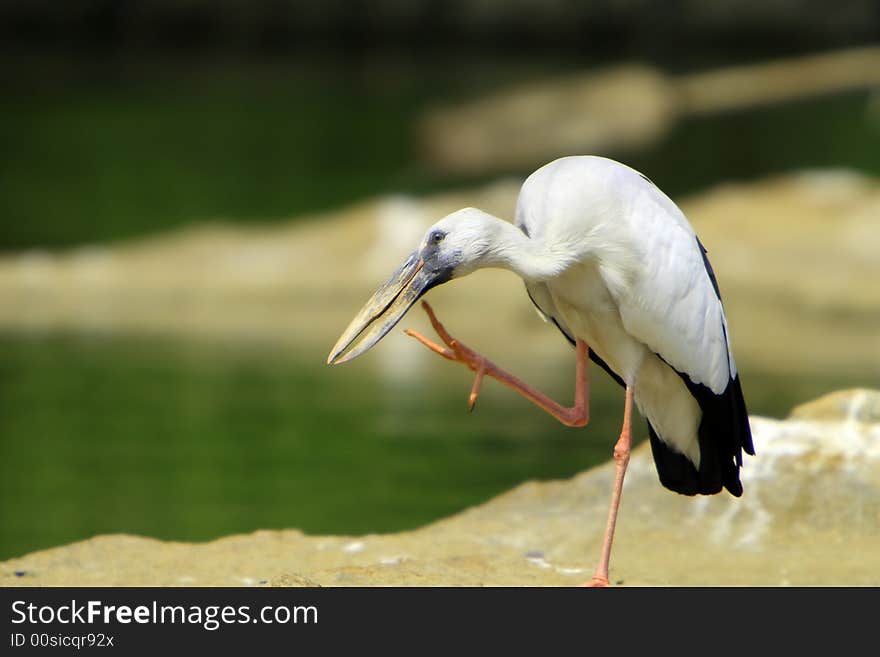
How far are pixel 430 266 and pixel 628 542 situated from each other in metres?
1.48

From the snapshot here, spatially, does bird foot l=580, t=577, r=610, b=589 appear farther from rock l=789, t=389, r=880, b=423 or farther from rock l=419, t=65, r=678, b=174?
rock l=419, t=65, r=678, b=174

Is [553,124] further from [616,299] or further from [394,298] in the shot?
[394,298]

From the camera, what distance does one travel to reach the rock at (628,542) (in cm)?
480

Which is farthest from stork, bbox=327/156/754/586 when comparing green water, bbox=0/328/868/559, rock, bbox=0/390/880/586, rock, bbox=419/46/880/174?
rock, bbox=419/46/880/174

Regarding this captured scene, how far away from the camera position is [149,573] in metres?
4.91

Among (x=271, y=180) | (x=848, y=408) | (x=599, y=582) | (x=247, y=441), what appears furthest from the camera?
(x=271, y=180)

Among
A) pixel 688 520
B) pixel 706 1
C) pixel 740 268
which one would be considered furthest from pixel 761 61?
pixel 688 520

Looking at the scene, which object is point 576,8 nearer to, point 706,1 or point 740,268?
point 706,1

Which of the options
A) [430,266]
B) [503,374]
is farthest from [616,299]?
[430,266]

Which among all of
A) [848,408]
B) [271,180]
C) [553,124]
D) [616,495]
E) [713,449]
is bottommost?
[616,495]

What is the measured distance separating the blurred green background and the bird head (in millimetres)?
2561

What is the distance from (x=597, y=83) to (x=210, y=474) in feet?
32.9

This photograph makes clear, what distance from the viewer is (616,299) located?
4.50 metres

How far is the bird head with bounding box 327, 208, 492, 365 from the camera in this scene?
14.0 feet
